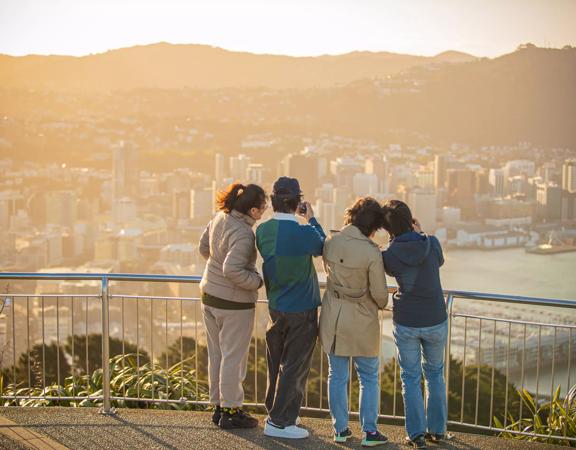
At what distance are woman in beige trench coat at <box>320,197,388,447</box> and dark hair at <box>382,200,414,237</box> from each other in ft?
0.14

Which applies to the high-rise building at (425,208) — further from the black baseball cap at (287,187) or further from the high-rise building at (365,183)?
the black baseball cap at (287,187)

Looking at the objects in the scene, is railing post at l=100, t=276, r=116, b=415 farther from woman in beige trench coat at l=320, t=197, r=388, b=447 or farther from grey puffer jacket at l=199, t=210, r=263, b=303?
woman in beige trench coat at l=320, t=197, r=388, b=447

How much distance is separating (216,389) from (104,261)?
184ft

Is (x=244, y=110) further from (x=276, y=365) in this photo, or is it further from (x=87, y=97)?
(x=276, y=365)

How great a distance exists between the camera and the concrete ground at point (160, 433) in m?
4.48

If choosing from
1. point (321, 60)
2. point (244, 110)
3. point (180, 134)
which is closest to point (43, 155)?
point (180, 134)

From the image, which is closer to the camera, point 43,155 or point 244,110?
point 43,155

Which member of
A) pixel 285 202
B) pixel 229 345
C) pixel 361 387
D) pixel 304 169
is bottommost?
pixel 361 387

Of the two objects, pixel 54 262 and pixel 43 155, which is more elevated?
pixel 43 155

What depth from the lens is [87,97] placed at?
281 ft

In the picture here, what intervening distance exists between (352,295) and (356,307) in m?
0.08

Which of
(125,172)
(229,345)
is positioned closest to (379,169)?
(125,172)

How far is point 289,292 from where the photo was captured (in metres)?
4.32

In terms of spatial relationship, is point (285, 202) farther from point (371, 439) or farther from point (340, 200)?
point (340, 200)
